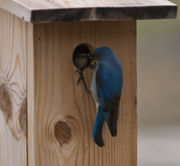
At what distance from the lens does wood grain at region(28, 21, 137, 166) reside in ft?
8.11

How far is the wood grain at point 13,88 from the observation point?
257 centimetres

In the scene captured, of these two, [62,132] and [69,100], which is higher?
[69,100]

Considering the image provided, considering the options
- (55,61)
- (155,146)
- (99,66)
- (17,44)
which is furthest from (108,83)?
(155,146)

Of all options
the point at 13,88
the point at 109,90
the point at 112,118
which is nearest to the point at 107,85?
the point at 109,90

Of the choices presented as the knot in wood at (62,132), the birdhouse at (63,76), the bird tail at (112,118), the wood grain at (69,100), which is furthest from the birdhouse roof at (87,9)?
the knot in wood at (62,132)

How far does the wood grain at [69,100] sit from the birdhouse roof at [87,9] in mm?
130

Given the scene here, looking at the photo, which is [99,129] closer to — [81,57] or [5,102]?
[81,57]

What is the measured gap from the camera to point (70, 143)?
260 centimetres

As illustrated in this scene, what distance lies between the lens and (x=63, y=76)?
2516 millimetres

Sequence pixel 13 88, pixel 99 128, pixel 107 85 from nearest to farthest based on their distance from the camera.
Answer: pixel 107 85 → pixel 99 128 → pixel 13 88

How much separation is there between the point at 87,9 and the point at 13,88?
2.00ft

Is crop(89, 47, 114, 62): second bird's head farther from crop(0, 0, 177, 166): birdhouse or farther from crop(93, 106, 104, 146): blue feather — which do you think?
crop(93, 106, 104, 146): blue feather

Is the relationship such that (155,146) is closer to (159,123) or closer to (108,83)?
(159,123)

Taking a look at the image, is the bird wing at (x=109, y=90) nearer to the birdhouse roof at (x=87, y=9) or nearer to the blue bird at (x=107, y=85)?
the blue bird at (x=107, y=85)
